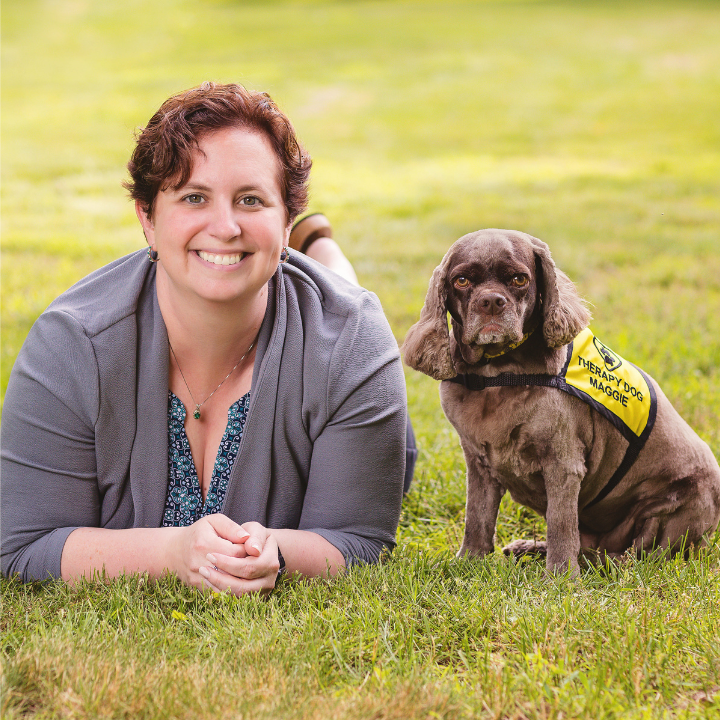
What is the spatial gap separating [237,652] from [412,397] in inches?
117

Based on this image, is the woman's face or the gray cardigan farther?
the gray cardigan

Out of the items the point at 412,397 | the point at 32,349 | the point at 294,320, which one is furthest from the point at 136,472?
the point at 412,397

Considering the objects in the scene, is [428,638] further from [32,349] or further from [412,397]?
[412,397]

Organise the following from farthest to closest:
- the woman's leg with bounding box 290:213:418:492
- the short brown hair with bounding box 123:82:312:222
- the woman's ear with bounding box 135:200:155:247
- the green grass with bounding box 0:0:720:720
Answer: the woman's leg with bounding box 290:213:418:492 < the woman's ear with bounding box 135:200:155:247 < the short brown hair with bounding box 123:82:312:222 < the green grass with bounding box 0:0:720:720

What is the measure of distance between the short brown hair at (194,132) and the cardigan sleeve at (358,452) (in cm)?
68

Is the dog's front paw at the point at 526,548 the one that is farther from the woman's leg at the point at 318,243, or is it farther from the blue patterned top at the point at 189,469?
the woman's leg at the point at 318,243

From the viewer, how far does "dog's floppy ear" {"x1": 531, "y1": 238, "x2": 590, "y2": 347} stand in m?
2.98

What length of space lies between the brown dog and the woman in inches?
11.9

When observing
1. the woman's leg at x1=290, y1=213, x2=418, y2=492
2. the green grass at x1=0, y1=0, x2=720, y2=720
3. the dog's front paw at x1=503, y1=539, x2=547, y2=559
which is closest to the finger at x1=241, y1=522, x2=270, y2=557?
the green grass at x1=0, y1=0, x2=720, y2=720

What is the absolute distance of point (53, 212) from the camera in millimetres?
10711

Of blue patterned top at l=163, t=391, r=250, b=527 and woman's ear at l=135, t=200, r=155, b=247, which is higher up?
woman's ear at l=135, t=200, r=155, b=247

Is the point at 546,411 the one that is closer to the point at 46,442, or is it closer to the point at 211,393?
the point at 211,393

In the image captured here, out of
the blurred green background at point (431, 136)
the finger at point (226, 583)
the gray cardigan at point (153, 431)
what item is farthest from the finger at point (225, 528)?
the blurred green background at point (431, 136)

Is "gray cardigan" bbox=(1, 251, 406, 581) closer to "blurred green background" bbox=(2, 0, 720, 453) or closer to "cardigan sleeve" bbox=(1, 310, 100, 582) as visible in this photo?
"cardigan sleeve" bbox=(1, 310, 100, 582)
